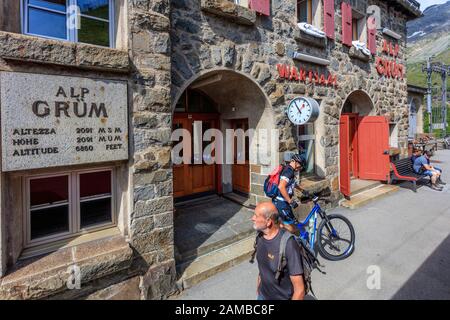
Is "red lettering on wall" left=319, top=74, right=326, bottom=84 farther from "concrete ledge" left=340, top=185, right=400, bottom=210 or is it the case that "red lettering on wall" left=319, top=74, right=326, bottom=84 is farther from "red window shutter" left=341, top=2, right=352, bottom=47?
"concrete ledge" left=340, top=185, right=400, bottom=210

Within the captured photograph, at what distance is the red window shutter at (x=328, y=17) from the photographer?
20.1 ft

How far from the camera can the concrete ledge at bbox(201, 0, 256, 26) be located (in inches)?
158

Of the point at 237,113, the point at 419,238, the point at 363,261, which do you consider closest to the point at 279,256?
the point at 363,261

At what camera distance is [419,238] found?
4.55m

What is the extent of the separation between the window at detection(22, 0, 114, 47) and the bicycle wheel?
4.06 metres

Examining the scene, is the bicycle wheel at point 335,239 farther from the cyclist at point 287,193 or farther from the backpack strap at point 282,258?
the backpack strap at point 282,258

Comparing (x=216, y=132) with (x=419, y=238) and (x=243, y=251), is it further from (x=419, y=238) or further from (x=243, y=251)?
(x=419, y=238)

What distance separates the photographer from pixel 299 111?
5.14 m

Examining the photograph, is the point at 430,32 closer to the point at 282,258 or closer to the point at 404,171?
the point at 404,171

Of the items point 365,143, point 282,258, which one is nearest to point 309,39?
point 365,143

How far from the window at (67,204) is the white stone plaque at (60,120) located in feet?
1.41

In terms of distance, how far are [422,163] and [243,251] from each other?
765cm

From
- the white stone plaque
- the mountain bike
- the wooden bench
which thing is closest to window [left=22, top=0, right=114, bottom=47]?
the white stone plaque

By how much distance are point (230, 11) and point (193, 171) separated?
3.72 meters
